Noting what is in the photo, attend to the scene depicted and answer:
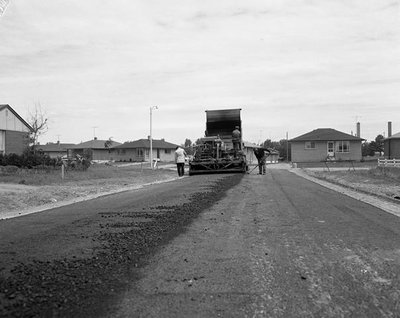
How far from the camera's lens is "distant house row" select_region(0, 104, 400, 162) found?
39.2 meters

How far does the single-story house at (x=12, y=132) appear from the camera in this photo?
3847 cm

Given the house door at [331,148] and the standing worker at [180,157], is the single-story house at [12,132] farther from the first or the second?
the house door at [331,148]

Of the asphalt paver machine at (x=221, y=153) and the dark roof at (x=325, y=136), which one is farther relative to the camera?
the dark roof at (x=325, y=136)

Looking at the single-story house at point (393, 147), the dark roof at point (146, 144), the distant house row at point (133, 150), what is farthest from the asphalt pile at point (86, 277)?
Answer: the dark roof at point (146, 144)

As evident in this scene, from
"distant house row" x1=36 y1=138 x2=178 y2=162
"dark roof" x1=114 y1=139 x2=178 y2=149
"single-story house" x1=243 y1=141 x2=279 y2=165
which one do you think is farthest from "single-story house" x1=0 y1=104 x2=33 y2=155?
"dark roof" x1=114 y1=139 x2=178 y2=149

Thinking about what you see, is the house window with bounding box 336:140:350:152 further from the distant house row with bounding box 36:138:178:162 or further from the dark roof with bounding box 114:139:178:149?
the dark roof with bounding box 114:139:178:149

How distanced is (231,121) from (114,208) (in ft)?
62.2

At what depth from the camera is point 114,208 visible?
11.4 metres

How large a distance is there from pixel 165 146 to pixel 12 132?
142 ft

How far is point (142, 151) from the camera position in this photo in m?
78.0

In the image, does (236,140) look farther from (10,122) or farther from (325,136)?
(325,136)

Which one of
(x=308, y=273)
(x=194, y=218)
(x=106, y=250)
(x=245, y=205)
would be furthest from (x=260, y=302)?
(x=245, y=205)

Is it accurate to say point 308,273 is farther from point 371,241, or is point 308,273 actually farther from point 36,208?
point 36,208

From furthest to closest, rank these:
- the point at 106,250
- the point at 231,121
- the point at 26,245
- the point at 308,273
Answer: the point at 231,121 < the point at 26,245 < the point at 106,250 < the point at 308,273
